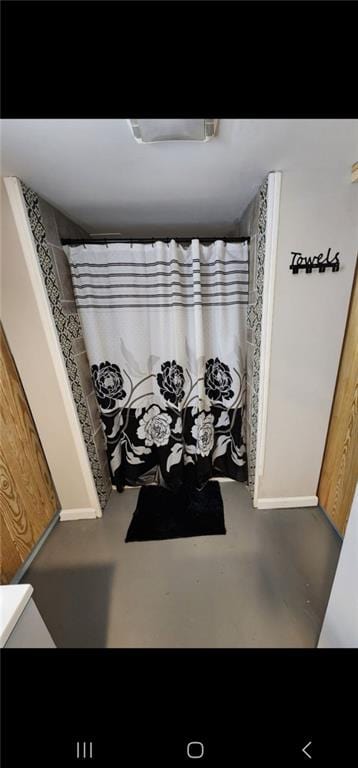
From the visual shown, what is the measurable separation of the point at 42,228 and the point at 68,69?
1149 mm

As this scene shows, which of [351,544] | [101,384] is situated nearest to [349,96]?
[351,544]

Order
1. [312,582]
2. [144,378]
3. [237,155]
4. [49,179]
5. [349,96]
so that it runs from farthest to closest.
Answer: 1. [144,378]
2. [312,582]
3. [49,179]
4. [237,155]
5. [349,96]

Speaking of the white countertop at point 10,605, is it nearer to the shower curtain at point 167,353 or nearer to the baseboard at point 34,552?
the baseboard at point 34,552

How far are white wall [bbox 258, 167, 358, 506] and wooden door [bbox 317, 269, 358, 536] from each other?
0.04 metres

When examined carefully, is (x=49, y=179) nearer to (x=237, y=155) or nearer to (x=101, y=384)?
(x=237, y=155)

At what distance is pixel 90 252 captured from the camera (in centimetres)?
148

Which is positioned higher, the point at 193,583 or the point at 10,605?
the point at 10,605

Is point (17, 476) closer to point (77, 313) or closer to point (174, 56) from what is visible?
point (77, 313)

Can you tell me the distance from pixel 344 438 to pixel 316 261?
985mm

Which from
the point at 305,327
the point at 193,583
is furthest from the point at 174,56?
the point at 193,583

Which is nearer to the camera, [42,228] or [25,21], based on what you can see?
[25,21]
